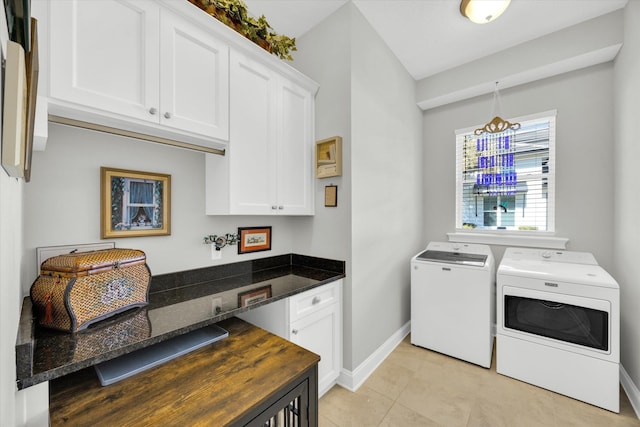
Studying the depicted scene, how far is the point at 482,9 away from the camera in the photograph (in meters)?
1.87

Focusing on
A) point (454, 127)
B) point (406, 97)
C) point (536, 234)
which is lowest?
point (536, 234)

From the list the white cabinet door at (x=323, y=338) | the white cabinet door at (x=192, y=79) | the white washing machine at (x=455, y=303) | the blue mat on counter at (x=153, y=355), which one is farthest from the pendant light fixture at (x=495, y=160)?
the blue mat on counter at (x=153, y=355)

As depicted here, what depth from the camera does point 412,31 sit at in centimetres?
230

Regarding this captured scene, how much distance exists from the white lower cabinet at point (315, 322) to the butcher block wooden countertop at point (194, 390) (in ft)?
Result: 1.14

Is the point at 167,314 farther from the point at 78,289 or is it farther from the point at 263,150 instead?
the point at 263,150

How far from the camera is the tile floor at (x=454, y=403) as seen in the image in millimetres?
1687

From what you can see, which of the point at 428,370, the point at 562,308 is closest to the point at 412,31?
the point at 562,308

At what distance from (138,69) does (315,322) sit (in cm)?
175

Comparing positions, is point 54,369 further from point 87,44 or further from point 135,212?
point 87,44

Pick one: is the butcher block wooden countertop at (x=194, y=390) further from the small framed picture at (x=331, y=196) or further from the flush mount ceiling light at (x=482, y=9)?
the flush mount ceiling light at (x=482, y=9)

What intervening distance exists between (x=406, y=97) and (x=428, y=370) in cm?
268

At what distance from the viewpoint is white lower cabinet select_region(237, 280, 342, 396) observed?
1631 millimetres

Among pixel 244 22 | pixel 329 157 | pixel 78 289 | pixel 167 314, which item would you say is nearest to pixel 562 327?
pixel 329 157

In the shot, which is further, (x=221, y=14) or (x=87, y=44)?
(x=221, y=14)
